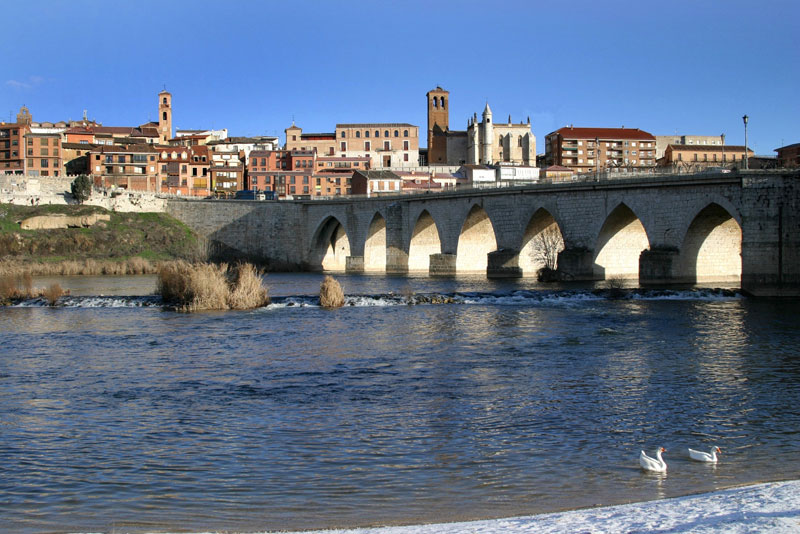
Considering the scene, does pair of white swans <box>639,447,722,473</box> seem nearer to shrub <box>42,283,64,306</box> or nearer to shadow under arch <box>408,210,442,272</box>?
shrub <box>42,283,64,306</box>

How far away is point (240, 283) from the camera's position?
106ft

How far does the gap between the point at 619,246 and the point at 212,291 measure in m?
24.8

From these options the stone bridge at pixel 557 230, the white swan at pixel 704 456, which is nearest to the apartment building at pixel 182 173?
the stone bridge at pixel 557 230

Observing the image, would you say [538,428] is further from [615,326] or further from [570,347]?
[615,326]

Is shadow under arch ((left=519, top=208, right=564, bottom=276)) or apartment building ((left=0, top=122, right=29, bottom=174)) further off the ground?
apartment building ((left=0, top=122, right=29, bottom=174))

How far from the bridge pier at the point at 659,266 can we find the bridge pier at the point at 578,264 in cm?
554

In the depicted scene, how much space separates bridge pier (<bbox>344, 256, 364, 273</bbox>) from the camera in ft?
238

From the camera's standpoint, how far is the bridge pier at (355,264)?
72.5m

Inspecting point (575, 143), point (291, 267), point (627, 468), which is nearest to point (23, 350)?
point (627, 468)

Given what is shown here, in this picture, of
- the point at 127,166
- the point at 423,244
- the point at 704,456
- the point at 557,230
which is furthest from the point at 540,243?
the point at 127,166

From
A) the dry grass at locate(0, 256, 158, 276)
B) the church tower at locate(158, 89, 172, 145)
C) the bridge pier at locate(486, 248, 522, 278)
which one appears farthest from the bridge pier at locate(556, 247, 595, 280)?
the church tower at locate(158, 89, 172, 145)

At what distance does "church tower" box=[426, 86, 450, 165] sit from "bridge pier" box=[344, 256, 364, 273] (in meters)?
54.4

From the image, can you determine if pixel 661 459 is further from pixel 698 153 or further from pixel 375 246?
pixel 698 153

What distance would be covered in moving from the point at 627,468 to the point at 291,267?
6910 centimetres
